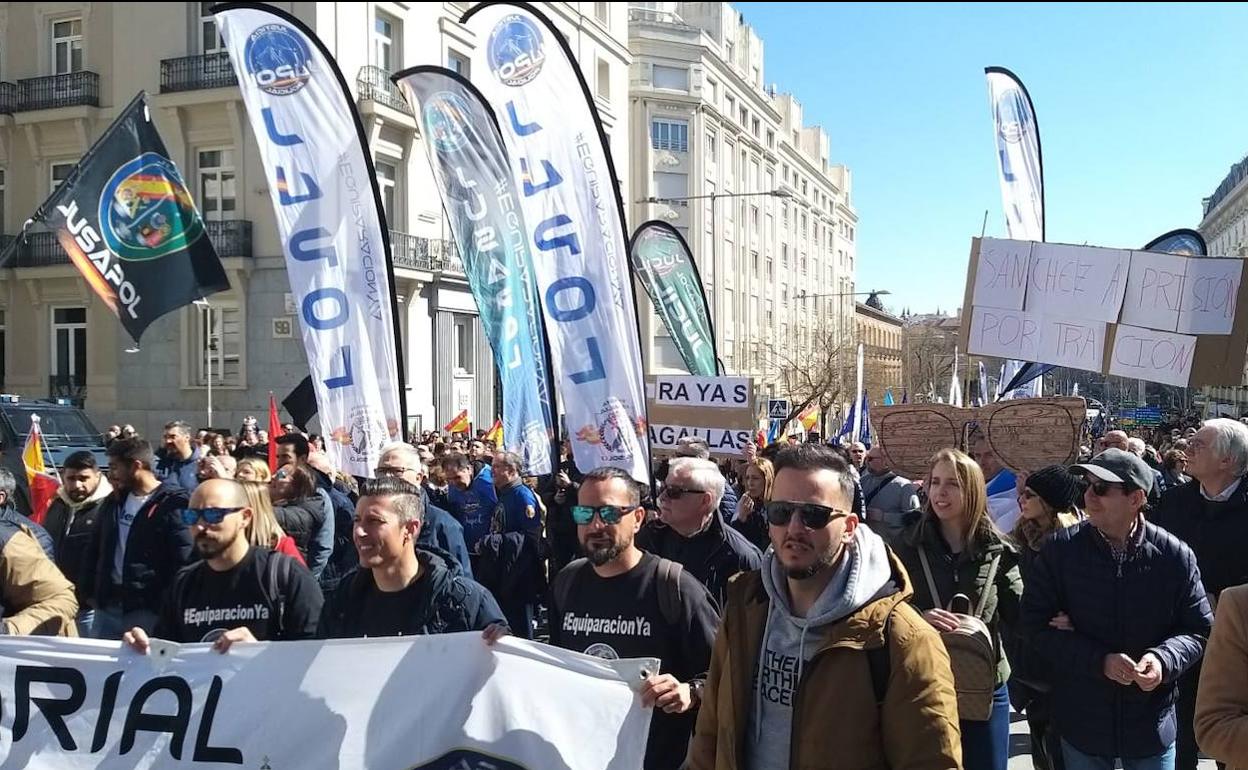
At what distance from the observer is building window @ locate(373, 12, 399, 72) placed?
990 inches

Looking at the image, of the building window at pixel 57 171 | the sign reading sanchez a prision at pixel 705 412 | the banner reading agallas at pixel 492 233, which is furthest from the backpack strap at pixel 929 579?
the building window at pixel 57 171

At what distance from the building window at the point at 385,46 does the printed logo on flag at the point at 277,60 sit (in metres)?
18.3

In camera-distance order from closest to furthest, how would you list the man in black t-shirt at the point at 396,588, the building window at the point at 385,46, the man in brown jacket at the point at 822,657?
the man in brown jacket at the point at 822,657 → the man in black t-shirt at the point at 396,588 → the building window at the point at 385,46

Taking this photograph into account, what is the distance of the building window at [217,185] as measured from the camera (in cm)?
2561

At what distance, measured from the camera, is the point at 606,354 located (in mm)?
7883

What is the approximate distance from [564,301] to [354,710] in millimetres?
4547

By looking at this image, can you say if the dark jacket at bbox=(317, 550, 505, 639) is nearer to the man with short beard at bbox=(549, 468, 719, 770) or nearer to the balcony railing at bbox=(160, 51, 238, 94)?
the man with short beard at bbox=(549, 468, 719, 770)

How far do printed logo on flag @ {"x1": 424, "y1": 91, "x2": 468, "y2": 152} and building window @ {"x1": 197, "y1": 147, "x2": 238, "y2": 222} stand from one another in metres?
18.7

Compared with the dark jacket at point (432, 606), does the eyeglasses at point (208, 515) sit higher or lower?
higher

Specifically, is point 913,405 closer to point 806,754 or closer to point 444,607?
point 444,607

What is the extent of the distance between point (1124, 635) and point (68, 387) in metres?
29.2

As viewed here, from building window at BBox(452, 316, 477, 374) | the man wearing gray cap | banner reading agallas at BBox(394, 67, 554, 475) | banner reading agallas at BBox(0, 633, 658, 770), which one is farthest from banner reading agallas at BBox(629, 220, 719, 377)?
building window at BBox(452, 316, 477, 374)

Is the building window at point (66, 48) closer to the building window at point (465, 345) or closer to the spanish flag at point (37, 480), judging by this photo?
the building window at point (465, 345)

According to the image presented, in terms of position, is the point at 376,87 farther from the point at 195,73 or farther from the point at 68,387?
the point at 68,387
